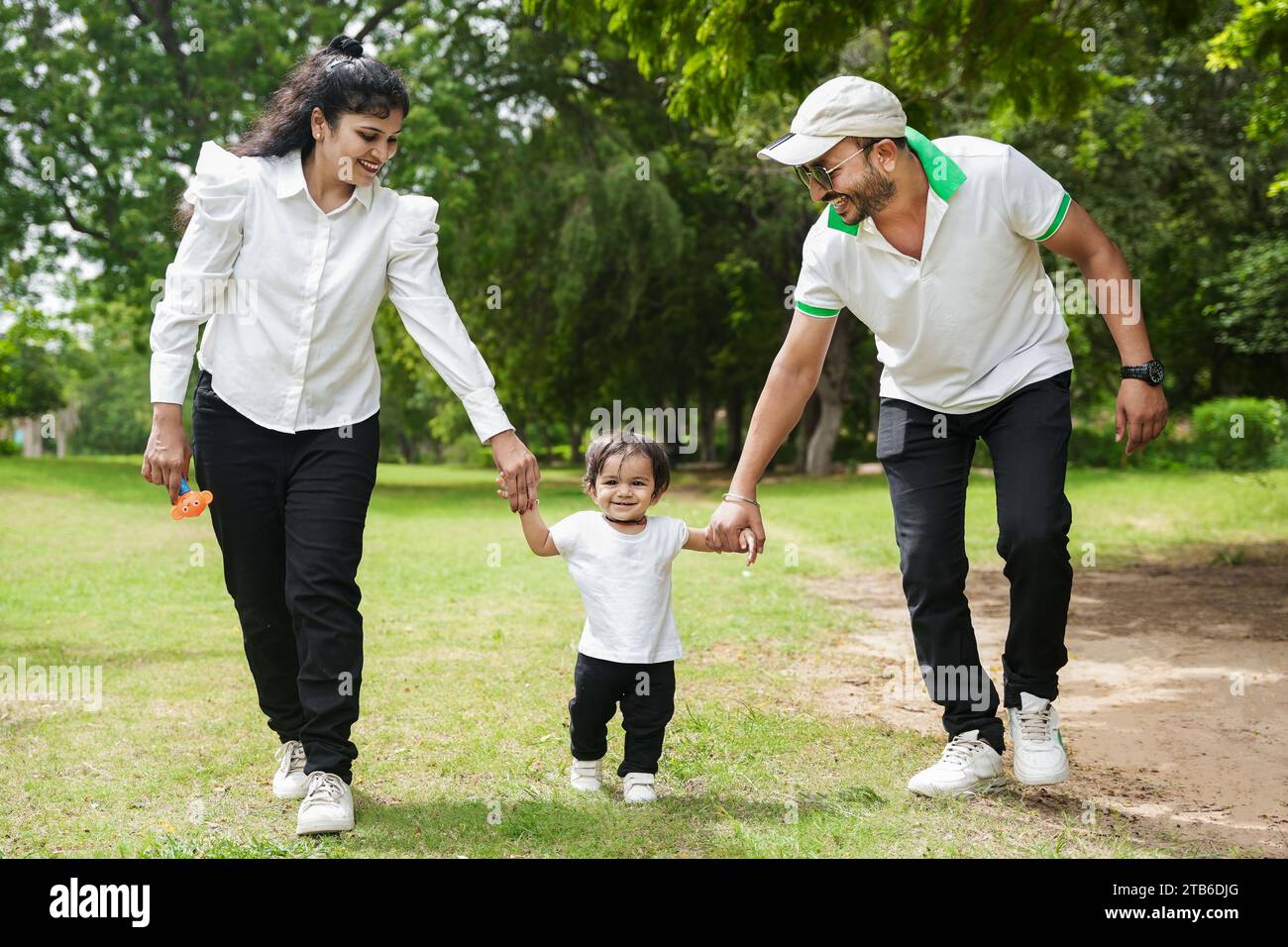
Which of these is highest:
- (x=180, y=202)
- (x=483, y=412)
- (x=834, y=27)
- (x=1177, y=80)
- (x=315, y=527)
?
(x=1177, y=80)

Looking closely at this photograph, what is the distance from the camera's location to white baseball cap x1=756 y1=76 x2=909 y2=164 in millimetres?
3936

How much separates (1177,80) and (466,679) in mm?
26261

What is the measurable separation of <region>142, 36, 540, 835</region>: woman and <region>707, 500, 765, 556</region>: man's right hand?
65 cm

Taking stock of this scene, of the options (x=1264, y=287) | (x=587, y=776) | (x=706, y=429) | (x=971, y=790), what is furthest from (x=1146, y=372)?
Result: (x=706, y=429)

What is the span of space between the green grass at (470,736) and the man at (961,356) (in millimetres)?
447

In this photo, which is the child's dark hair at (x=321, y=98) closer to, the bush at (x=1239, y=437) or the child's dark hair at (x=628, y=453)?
the child's dark hair at (x=628, y=453)

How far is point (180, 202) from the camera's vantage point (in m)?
4.19

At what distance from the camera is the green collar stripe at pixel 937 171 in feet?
13.3

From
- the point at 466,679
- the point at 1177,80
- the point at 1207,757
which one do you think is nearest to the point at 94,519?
the point at 466,679

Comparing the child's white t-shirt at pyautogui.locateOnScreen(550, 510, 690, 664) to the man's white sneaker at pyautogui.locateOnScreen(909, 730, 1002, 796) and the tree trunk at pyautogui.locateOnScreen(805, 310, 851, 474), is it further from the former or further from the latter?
the tree trunk at pyautogui.locateOnScreen(805, 310, 851, 474)

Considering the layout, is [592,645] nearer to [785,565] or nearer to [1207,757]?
[1207,757]

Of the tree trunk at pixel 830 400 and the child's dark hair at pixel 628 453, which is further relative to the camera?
the tree trunk at pixel 830 400

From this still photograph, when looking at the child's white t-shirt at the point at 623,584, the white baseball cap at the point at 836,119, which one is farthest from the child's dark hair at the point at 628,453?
the white baseball cap at the point at 836,119

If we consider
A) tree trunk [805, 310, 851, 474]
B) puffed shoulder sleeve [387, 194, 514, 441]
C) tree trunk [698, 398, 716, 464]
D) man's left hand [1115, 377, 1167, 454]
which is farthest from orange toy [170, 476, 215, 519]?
tree trunk [698, 398, 716, 464]
